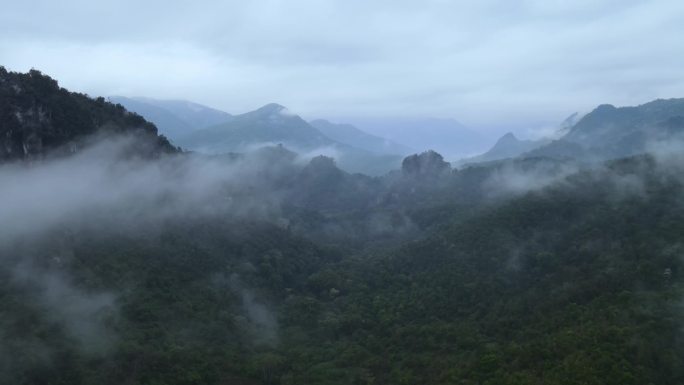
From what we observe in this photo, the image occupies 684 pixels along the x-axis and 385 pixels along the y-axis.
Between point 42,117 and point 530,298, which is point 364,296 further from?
point 42,117

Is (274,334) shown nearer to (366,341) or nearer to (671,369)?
(366,341)

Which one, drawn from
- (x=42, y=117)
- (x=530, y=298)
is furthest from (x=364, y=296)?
(x=42, y=117)

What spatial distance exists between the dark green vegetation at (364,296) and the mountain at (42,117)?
11.6 m

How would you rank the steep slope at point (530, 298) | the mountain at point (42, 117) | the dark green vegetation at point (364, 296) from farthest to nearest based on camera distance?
the mountain at point (42, 117) < the dark green vegetation at point (364, 296) < the steep slope at point (530, 298)

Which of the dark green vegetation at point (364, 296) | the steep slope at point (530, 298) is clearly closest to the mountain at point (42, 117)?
the dark green vegetation at point (364, 296)

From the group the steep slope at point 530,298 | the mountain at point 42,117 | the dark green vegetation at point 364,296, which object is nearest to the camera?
the steep slope at point 530,298

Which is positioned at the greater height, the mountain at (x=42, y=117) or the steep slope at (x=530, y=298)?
the mountain at (x=42, y=117)

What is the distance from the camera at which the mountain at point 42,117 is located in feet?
224

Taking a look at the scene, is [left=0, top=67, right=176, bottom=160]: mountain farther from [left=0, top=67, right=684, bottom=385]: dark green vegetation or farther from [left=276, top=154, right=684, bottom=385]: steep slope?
[left=276, top=154, right=684, bottom=385]: steep slope

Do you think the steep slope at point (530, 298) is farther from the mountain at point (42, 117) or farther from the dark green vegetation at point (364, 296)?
the mountain at point (42, 117)

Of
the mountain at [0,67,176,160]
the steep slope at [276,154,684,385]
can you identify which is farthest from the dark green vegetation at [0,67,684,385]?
the mountain at [0,67,176,160]

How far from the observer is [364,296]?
249 feet

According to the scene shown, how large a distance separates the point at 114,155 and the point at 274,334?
138 feet

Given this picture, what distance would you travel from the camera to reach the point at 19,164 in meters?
70.2
